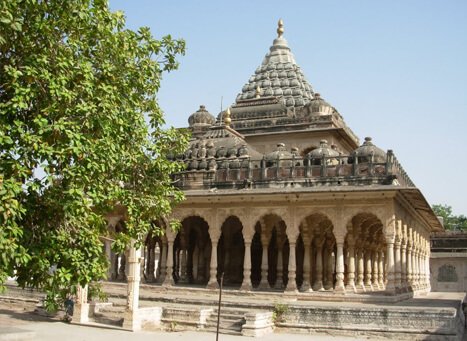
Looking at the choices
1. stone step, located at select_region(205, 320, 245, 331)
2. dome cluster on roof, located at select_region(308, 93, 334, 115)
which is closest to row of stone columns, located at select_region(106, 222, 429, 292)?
→ stone step, located at select_region(205, 320, 245, 331)

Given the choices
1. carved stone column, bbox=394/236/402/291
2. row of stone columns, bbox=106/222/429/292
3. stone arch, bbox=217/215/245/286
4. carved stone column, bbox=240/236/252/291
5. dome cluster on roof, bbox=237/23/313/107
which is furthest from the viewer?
dome cluster on roof, bbox=237/23/313/107

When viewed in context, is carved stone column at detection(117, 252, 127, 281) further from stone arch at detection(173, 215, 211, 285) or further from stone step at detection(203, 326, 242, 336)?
stone step at detection(203, 326, 242, 336)

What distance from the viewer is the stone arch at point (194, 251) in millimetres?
25391

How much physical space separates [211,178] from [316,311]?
8.15m

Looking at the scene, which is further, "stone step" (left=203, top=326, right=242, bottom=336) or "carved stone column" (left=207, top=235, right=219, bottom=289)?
"carved stone column" (left=207, top=235, right=219, bottom=289)

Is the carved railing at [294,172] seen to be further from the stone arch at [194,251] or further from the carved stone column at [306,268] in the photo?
the stone arch at [194,251]

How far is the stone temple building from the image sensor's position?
64.8 ft

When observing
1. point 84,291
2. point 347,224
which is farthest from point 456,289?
point 84,291

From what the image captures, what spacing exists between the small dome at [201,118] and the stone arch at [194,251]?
8.74 metres

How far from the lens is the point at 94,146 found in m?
8.09

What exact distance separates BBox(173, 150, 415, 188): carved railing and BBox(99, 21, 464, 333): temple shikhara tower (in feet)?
0.13

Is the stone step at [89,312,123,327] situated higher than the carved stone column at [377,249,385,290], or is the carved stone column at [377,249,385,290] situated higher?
the carved stone column at [377,249,385,290]

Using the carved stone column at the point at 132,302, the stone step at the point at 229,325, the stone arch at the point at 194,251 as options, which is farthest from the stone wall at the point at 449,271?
the carved stone column at the point at 132,302

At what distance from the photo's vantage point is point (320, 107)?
29672 millimetres
